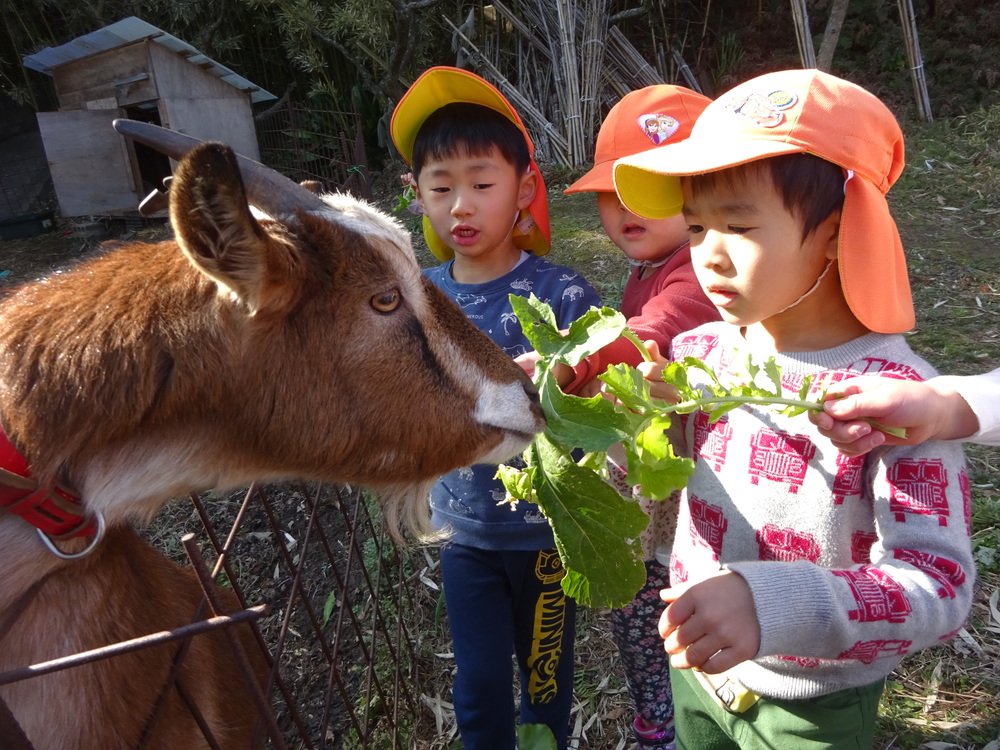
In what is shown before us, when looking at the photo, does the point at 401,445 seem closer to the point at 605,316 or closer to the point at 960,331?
the point at 605,316

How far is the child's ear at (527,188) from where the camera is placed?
8.09 ft

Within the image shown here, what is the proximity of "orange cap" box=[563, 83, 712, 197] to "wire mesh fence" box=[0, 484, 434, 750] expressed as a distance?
4.89ft

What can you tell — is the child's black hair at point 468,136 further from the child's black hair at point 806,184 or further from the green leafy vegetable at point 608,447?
the child's black hair at point 806,184

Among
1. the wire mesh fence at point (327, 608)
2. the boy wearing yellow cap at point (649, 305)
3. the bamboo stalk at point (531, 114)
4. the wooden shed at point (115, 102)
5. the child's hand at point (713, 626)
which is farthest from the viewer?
the wooden shed at point (115, 102)

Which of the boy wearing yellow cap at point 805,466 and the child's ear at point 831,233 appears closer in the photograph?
the boy wearing yellow cap at point 805,466

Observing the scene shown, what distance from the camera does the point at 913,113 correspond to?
9.09m

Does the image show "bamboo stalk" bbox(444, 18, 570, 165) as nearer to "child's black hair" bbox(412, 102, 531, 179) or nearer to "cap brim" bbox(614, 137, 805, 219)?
"child's black hair" bbox(412, 102, 531, 179)

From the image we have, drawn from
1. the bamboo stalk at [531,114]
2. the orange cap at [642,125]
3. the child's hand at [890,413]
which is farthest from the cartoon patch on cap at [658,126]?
the bamboo stalk at [531,114]

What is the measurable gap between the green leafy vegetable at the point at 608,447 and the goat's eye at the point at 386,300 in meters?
0.32

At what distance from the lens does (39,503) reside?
1.35m

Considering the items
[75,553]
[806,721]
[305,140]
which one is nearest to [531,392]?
[806,721]

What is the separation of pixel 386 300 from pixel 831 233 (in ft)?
3.35

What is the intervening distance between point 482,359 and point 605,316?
0.40 meters

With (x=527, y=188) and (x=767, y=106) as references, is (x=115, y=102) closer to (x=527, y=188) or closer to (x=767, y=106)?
(x=527, y=188)
